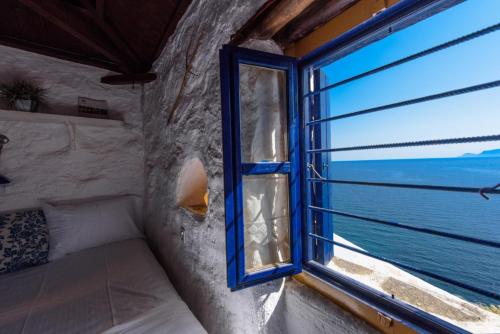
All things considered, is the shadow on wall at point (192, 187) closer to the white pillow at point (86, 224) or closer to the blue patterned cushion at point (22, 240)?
the white pillow at point (86, 224)

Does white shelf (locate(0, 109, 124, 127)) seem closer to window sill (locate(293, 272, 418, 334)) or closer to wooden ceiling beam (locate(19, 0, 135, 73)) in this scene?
wooden ceiling beam (locate(19, 0, 135, 73))

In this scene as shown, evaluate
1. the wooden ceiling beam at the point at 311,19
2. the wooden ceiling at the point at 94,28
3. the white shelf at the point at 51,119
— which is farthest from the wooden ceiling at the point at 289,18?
the white shelf at the point at 51,119

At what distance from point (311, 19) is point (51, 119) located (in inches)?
95.8

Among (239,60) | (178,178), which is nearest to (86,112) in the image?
(178,178)

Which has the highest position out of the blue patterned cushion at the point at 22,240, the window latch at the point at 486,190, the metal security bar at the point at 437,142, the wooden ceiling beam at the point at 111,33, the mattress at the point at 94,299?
the wooden ceiling beam at the point at 111,33

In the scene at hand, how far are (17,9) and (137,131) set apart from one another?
1.29 m

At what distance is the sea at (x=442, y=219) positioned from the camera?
2.38 ft

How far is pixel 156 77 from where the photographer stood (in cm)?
232

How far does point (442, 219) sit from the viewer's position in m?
1.39

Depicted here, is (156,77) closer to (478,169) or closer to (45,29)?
(45,29)

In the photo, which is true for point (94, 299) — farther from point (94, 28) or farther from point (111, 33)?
point (94, 28)

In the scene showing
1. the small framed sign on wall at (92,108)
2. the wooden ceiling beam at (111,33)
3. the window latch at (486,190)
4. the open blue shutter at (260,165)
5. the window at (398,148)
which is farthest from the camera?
the small framed sign on wall at (92,108)

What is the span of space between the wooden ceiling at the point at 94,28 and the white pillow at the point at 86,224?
1.41 meters

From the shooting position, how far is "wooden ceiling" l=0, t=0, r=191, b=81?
157 centimetres
